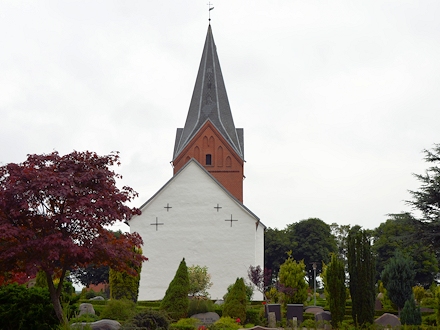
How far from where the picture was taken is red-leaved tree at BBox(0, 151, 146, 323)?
1230 cm

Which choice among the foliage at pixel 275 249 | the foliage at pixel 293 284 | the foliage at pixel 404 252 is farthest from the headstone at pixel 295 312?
the foliage at pixel 275 249

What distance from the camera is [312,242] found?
62.2m

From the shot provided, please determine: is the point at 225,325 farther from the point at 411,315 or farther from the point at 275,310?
the point at 411,315

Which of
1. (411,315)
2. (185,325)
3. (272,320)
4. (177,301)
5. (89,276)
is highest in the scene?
(89,276)

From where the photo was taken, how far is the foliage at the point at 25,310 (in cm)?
1309

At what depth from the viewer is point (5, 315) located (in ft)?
42.9

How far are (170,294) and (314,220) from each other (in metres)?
46.3

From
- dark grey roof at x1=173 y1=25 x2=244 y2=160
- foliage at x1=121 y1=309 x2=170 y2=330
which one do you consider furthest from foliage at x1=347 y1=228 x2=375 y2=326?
dark grey roof at x1=173 y1=25 x2=244 y2=160

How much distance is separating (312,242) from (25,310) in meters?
51.3

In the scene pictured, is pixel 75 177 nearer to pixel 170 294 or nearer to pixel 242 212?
pixel 170 294

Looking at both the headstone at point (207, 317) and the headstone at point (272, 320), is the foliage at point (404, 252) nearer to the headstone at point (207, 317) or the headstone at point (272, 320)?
the headstone at point (272, 320)

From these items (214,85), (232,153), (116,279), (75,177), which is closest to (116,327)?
(75,177)

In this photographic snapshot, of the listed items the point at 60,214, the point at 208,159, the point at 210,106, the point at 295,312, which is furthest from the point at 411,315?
the point at 210,106

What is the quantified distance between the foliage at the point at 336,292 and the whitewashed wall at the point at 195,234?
1169 centimetres
